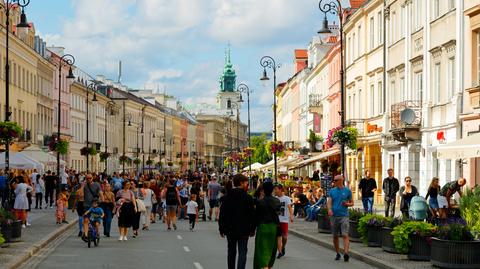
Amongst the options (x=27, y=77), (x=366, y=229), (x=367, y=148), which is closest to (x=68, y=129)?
(x=27, y=77)

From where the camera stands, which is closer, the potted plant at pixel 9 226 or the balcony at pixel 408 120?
the potted plant at pixel 9 226

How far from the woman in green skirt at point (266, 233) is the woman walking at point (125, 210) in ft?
36.7

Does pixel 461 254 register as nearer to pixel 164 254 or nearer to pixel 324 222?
pixel 164 254

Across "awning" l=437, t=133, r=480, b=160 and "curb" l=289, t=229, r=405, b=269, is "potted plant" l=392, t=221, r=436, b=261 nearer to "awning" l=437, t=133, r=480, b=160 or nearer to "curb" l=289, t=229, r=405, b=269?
"curb" l=289, t=229, r=405, b=269

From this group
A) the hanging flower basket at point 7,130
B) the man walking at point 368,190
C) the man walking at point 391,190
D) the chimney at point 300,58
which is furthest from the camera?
the chimney at point 300,58

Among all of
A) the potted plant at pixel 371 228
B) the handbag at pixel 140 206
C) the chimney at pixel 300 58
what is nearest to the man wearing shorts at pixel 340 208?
the potted plant at pixel 371 228

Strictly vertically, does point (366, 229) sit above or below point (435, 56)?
below

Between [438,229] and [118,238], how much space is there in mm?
12739

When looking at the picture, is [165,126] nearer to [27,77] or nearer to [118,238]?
[27,77]

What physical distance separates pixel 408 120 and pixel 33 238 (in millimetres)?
17940

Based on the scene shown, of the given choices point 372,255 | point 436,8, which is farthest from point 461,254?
point 436,8

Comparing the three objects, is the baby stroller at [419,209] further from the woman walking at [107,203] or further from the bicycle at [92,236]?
the woman walking at [107,203]

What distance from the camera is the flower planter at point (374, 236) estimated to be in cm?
2348

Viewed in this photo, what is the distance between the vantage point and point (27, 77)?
80188 millimetres
